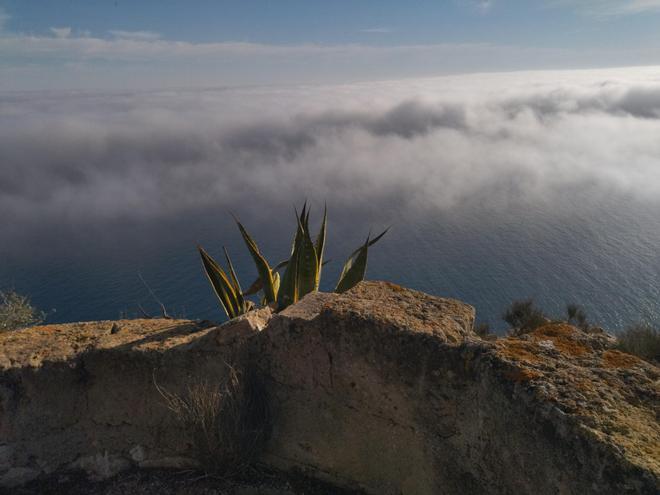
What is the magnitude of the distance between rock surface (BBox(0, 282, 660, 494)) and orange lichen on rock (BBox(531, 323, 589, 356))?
0.04 ft

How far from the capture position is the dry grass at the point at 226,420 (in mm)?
2688

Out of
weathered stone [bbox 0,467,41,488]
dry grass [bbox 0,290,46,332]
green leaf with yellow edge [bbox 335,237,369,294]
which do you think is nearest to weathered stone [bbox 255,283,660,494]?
green leaf with yellow edge [bbox 335,237,369,294]

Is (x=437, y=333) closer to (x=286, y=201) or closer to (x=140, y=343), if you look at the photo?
(x=140, y=343)

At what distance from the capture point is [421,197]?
9888 cm

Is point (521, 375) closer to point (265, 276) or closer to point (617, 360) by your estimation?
point (617, 360)

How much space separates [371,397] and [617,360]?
1.25 metres

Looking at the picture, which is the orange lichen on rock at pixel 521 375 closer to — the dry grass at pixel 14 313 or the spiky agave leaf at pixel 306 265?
the spiky agave leaf at pixel 306 265

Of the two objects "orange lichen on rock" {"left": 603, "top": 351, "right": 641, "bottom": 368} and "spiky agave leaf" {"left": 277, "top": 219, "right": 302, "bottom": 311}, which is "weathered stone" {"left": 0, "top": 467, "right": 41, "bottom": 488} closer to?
"spiky agave leaf" {"left": 277, "top": 219, "right": 302, "bottom": 311}

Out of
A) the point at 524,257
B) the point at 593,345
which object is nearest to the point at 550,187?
the point at 524,257

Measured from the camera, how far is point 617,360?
2.33 metres

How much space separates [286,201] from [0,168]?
132 metres

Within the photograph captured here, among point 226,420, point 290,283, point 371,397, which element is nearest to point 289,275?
point 290,283

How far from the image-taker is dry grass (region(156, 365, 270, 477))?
106 inches

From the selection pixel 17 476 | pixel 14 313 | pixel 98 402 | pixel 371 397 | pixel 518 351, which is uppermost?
pixel 518 351
